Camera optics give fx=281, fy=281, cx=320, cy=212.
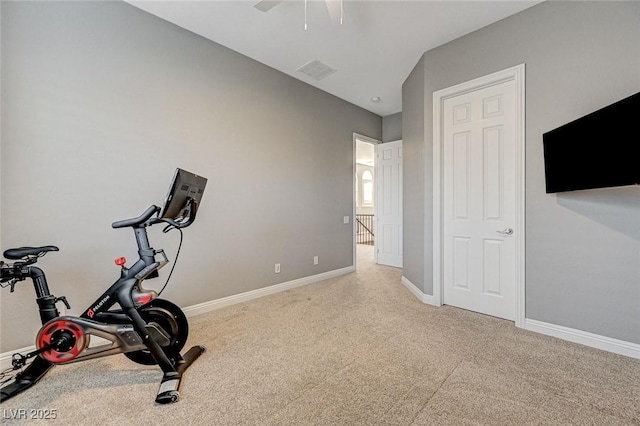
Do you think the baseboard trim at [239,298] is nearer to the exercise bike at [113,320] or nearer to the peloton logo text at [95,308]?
the exercise bike at [113,320]

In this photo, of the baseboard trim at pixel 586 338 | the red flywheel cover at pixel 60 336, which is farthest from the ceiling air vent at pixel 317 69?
the baseboard trim at pixel 586 338

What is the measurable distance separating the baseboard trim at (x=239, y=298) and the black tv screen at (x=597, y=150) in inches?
119

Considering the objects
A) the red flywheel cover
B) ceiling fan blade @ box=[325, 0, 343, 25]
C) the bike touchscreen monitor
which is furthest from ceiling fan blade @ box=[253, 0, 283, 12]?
the red flywheel cover

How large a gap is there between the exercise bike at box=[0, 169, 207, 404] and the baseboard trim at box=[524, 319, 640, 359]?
2.97 metres

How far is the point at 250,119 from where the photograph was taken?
3.50 meters

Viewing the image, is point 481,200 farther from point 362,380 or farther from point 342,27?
point 342,27

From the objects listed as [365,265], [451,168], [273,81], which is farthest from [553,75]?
[365,265]

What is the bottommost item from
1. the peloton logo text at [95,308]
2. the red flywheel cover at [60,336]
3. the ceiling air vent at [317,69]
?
the red flywheel cover at [60,336]

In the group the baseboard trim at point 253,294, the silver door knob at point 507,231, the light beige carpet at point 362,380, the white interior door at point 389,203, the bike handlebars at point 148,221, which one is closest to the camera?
the light beige carpet at point 362,380

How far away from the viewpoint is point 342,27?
2.90 m

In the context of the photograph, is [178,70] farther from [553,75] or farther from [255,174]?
[553,75]

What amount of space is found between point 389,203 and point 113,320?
461 centimetres

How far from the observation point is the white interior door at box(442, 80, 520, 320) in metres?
2.80

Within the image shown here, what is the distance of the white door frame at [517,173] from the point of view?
2.64m
